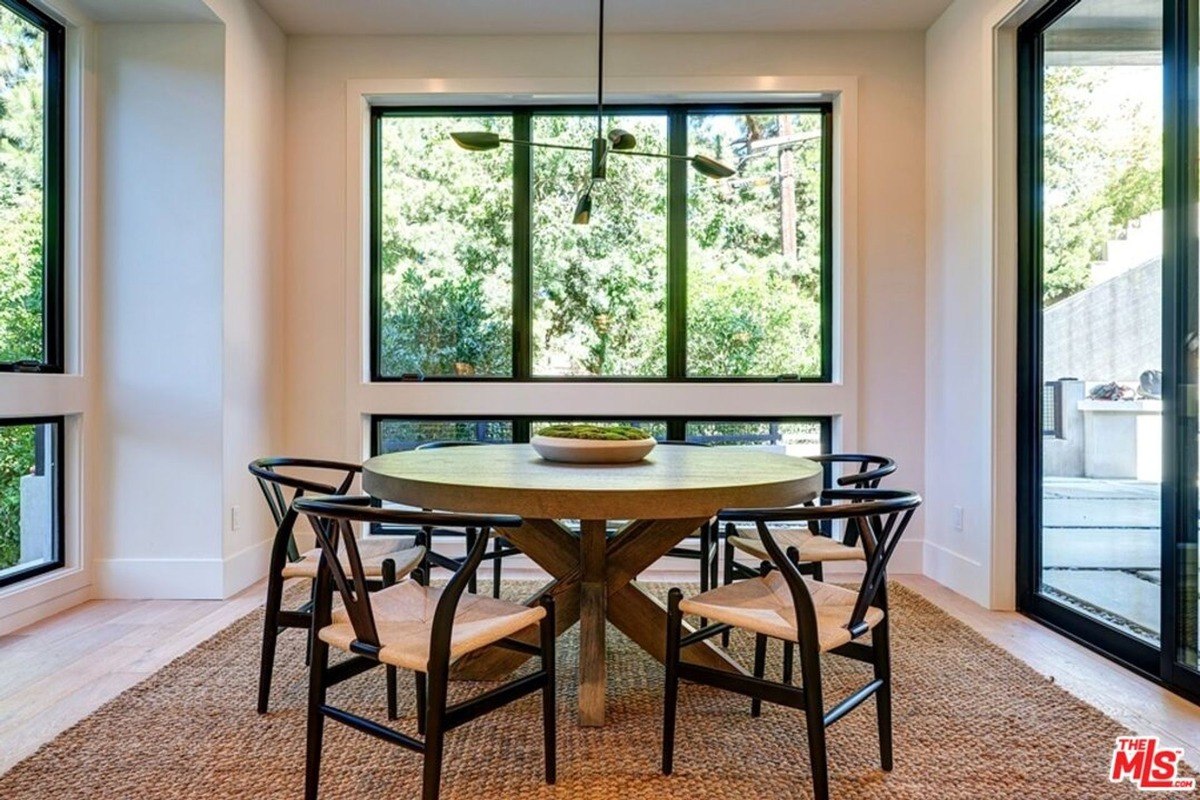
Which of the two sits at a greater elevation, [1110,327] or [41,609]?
[1110,327]

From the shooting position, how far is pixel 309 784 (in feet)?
5.02

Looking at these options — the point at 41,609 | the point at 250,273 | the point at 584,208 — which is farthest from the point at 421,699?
→ the point at 250,273

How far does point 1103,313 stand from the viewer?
261cm

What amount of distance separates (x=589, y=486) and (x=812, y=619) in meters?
0.57

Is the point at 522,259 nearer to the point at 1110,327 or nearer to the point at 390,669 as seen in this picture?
the point at 390,669

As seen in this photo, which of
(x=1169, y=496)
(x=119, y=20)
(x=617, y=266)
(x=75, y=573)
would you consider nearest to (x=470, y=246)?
(x=617, y=266)

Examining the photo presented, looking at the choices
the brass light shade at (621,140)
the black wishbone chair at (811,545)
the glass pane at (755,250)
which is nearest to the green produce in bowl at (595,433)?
the black wishbone chair at (811,545)

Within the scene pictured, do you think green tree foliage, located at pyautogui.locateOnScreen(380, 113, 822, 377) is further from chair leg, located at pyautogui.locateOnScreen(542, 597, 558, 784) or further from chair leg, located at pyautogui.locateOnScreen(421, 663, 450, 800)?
chair leg, located at pyautogui.locateOnScreen(421, 663, 450, 800)

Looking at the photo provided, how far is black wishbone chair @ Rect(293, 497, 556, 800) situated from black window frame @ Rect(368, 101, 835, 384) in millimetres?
2242

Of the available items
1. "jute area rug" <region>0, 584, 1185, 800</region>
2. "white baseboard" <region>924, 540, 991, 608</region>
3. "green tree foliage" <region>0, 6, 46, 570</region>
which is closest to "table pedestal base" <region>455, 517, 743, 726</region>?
"jute area rug" <region>0, 584, 1185, 800</region>

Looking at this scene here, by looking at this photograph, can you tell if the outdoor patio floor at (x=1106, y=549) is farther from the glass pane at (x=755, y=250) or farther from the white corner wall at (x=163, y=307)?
the white corner wall at (x=163, y=307)

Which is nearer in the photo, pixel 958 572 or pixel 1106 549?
pixel 1106 549

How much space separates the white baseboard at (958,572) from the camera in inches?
122

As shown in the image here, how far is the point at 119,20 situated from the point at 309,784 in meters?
3.33
